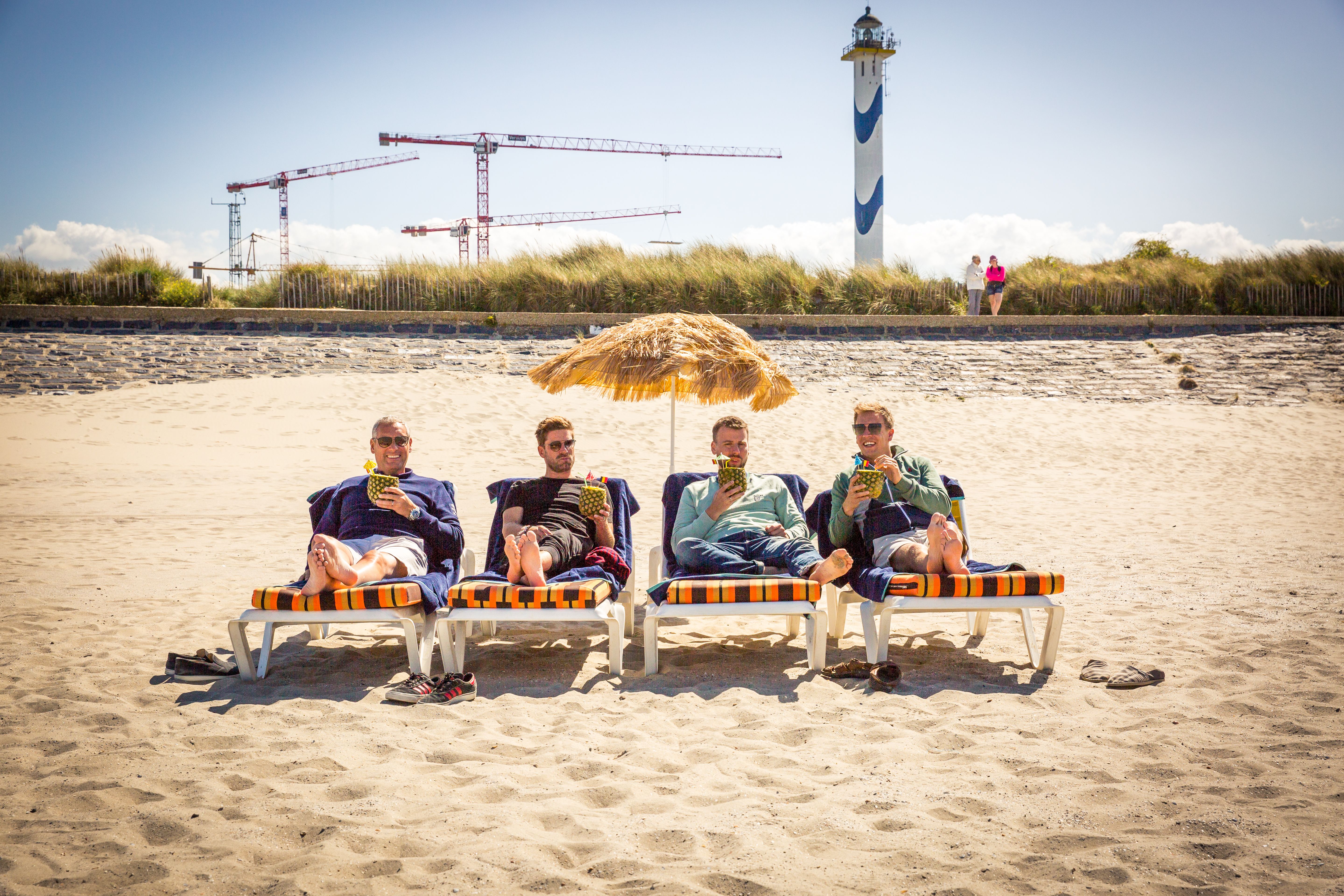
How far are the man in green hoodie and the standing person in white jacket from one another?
13710mm

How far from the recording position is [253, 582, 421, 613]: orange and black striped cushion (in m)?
3.74

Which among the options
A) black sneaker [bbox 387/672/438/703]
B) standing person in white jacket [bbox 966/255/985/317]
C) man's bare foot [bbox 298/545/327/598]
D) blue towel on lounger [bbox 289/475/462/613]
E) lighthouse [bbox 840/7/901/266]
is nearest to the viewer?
black sneaker [bbox 387/672/438/703]

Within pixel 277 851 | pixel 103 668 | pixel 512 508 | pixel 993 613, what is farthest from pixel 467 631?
pixel 993 613

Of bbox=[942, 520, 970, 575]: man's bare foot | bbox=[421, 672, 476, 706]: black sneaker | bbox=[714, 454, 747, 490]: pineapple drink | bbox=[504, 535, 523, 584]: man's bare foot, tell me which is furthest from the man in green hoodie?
bbox=[421, 672, 476, 706]: black sneaker

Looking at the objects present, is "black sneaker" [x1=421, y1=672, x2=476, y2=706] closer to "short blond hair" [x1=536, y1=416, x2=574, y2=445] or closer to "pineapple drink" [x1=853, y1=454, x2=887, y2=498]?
"short blond hair" [x1=536, y1=416, x2=574, y2=445]

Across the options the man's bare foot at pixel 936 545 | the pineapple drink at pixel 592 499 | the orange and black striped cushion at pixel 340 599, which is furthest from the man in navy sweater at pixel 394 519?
the man's bare foot at pixel 936 545

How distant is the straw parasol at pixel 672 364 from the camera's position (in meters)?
Result: 5.16

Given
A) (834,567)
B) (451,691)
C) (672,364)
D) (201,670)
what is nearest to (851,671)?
(834,567)

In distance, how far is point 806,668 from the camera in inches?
163

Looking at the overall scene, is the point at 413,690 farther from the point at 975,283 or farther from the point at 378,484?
the point at 975,283

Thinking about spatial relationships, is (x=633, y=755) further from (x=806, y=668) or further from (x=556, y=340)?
(x=556, y=340)

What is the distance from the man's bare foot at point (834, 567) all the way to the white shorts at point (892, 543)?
0.86 feet

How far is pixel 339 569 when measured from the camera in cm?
376

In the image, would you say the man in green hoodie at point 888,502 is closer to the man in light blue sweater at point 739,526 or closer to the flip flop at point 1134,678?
the man in light blue sweater at point 739,526
